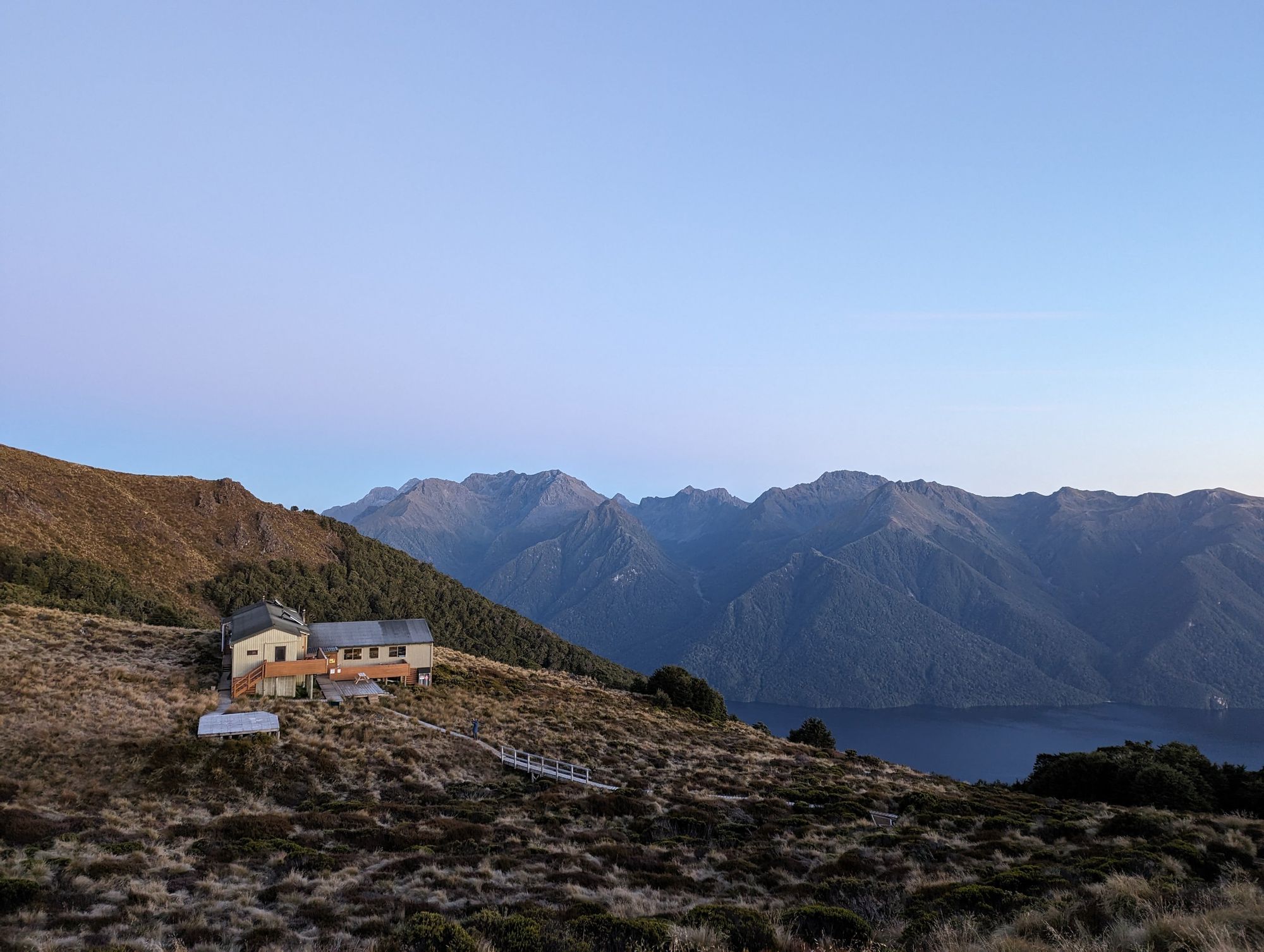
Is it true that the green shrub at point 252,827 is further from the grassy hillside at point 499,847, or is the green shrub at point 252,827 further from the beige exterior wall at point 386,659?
the beige exterior wall at point 386,659

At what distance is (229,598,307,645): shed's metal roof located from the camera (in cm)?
3784

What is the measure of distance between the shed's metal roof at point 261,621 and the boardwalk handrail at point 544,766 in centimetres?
1616

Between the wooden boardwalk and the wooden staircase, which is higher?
the wooden staircase

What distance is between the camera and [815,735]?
2702 inches

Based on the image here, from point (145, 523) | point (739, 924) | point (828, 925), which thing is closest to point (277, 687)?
point (739, 924)

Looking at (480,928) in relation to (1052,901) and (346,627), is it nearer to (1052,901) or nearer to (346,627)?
(1052,901)

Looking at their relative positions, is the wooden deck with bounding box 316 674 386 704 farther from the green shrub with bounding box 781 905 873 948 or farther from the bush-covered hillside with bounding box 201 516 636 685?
the bush-covered hillside with bounding box 201 516 636 685

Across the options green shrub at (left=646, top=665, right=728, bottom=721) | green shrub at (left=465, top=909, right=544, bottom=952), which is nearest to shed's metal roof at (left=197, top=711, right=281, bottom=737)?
green shrub at (left=465, top=909, right=544, bottom=952)

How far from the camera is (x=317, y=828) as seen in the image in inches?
831

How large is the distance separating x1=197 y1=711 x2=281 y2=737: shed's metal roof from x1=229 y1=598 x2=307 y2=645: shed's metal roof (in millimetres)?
7740

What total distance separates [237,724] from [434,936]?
24931mm

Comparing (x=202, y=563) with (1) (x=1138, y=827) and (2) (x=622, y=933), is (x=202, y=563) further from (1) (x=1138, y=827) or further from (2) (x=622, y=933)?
(1) (x=1138, y=827)

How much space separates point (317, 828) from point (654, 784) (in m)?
16.6

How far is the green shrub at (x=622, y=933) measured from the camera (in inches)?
419
